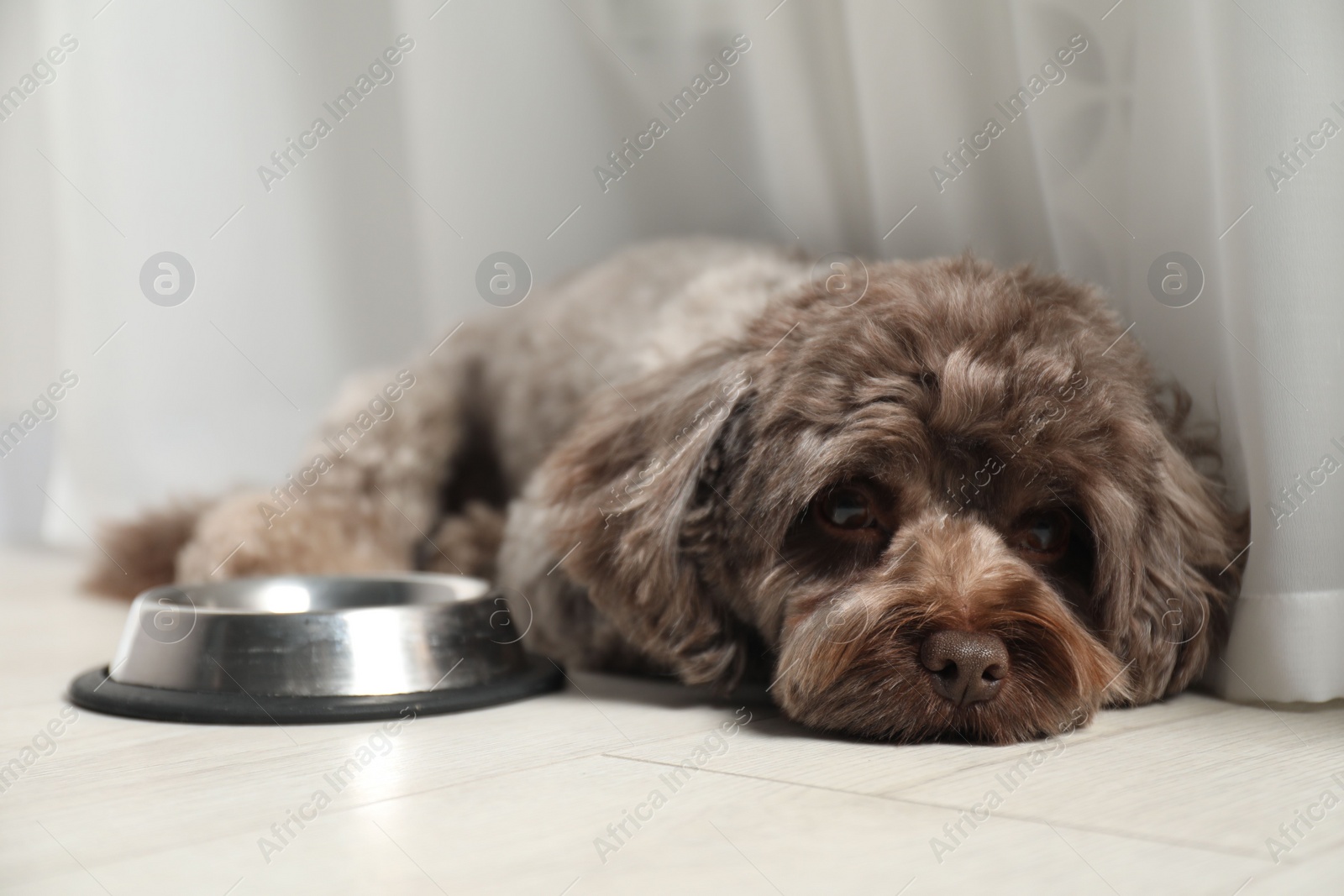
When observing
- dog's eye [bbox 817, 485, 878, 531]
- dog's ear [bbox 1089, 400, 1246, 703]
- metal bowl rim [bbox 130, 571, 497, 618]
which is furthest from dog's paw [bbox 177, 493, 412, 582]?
dog's ear [bbox 1089, 400, 1246, 703]

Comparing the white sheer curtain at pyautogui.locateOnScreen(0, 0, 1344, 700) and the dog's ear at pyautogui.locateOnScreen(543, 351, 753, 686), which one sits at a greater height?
the white sheer curtain at pyautogui.locateOnScreen(0, 0, 1344, 700)

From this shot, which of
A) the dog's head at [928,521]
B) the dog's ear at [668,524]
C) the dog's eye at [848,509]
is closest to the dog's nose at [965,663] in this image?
the dog's head at [928,521]

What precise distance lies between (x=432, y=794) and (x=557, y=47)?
2.66m

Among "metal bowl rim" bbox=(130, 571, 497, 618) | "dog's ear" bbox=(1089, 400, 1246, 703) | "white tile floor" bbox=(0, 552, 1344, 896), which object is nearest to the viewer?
"white tile floor" bbox=(0, 552, 1344, 896)

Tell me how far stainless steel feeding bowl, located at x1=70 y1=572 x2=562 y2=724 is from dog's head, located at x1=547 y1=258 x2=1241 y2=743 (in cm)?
24

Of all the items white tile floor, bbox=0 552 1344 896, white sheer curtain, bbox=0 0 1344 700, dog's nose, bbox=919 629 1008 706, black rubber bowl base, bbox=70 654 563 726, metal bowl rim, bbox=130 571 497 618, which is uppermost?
white sheer curtain, bbox=0 0 1344 700

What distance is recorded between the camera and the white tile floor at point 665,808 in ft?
4.14

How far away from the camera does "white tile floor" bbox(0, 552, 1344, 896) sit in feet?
4.14

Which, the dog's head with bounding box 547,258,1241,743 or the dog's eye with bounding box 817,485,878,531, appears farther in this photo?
the dog's eye with bounding box 817,485,878,531

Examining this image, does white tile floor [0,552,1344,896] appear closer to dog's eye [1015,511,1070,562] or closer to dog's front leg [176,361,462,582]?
dog's eye [1015,511,1070,562]

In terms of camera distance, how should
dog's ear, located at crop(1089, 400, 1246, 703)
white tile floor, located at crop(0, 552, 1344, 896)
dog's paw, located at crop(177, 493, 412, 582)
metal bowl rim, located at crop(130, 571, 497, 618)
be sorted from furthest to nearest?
dog's paw, located at crop(177, 493, 412, 582) < metal bowl rim, located at crop(130, 571, 497, 618) < dog's ear, located at crop(1089, 400, 1246, 703) < white tile floor, located at crop(0, 552, 1344, 896)

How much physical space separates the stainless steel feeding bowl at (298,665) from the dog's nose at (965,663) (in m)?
0.81

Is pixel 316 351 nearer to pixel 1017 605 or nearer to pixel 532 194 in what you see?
pixel 532 194

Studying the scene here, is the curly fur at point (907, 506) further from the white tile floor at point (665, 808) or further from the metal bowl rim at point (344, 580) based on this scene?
the metal bowl rim at point (344, 580)
